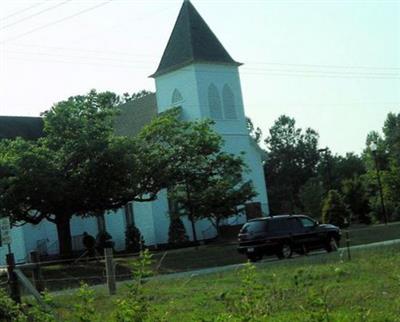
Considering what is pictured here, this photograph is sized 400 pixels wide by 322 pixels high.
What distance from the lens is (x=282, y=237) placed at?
2941 centimetres

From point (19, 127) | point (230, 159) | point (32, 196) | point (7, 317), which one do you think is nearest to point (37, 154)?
point (32, 196)

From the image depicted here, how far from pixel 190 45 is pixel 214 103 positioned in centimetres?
411

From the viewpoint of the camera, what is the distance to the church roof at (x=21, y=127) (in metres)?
52.6

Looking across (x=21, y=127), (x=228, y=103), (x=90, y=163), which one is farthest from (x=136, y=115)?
(x=90, y=163)

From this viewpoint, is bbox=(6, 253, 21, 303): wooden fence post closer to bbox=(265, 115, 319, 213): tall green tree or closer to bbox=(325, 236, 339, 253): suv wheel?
bbox=(325, 236, 339, 253): suv wheel

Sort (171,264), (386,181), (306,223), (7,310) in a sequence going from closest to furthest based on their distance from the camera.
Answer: (7,310) < (306,223) < (171,264) < (386,181)

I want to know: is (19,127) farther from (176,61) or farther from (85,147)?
(85,147)

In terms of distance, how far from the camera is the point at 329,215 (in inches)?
2018

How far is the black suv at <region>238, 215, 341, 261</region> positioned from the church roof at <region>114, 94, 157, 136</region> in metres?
24.1

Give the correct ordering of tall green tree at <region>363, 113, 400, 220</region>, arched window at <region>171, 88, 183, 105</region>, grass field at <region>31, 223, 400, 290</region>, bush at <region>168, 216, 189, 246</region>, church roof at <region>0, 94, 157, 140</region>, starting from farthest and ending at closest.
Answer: tall green tree at <region>363, 113, 400, 220</region> → church roof at <region>0, 94, 157, 140</region> → arched window at <region>171, 88, 183, 105</region> → bush at <region>168, 216, 189, 246</region> → grass field at <region>31, 223, 400, 290</region>

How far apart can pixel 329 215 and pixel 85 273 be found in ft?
82.5

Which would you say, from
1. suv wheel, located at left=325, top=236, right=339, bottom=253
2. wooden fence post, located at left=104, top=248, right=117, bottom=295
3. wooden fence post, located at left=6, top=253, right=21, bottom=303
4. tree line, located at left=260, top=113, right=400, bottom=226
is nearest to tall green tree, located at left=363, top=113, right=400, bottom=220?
tree line, located at left=260, top=113, right=400, bottom=226

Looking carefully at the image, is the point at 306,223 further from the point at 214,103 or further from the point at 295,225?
the point at 214,103

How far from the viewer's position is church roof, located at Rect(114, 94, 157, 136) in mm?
53781
